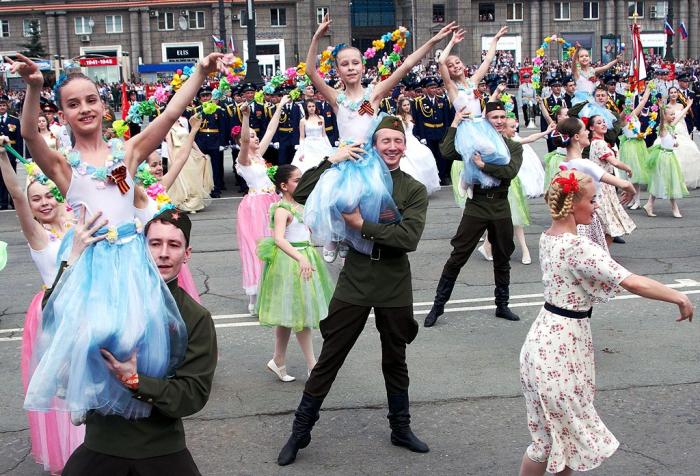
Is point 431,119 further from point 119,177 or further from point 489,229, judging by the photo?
point 119,177

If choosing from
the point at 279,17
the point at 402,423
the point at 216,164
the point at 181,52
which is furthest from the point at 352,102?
the point at 279,17

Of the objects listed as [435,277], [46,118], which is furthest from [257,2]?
[435,277]

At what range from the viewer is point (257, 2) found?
3219 inches

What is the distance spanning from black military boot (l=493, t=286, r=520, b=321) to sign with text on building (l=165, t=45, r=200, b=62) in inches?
2953

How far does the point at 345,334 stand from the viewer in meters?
5.60

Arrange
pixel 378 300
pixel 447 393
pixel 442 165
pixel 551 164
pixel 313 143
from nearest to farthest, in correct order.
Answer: pixel 378 300
pixel 447 393
pixel 551 164
pixel 313 143
pixel 442 165

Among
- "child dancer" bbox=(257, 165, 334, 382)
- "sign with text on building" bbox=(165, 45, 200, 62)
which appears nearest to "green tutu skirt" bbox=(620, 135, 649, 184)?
"child dancer" bbox=(257, 165, 334, 382)

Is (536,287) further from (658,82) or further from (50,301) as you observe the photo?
(658,82)

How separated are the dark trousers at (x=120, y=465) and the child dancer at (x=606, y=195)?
718 centimetres

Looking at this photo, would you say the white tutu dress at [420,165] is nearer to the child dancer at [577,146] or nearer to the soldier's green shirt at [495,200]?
the child dancer at [577,146]

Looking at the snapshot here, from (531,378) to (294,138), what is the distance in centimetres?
1579

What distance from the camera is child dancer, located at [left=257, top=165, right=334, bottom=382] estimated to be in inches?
277

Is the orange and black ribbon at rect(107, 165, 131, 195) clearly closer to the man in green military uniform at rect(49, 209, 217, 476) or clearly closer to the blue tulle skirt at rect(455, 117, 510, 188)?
the man in green military uniform at rect(49, 209, 217, 476)

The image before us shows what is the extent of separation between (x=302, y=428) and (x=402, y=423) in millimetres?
642
